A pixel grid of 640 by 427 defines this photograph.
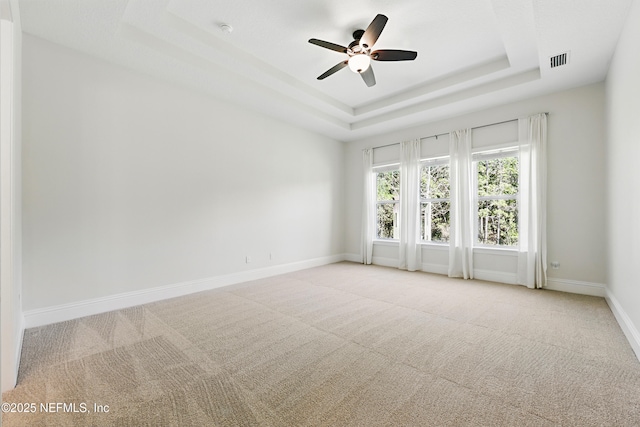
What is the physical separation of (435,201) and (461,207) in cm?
58

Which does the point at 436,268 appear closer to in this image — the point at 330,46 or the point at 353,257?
the point at 353,257

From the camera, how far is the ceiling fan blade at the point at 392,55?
3.01m

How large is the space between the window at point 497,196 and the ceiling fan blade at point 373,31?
316cm

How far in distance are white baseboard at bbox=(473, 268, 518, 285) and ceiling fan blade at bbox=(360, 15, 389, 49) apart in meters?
4.05

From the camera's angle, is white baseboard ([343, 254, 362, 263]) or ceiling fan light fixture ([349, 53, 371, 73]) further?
white baseboard ([343, 254, 362, 263])

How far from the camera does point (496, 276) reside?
4.72m

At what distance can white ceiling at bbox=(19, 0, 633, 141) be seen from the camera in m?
2.71

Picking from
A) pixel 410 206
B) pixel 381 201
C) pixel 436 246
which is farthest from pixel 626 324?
pixel 381 201

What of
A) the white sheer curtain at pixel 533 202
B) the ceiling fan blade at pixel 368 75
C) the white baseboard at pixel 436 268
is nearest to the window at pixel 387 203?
the white baseboard at pixel 436 268

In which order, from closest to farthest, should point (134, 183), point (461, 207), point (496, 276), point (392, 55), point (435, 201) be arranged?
1. point (392, 55)
2. point (134, 183)
3. point (496, 276)
4. point (461, 207)
5. point (435, 201)

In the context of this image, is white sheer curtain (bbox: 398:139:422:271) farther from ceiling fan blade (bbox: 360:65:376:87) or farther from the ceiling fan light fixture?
the ceiling fan light fixture

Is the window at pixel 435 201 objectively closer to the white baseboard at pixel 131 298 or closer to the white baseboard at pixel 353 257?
the white baseboard at pixel 353 257

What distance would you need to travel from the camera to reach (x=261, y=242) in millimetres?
5051

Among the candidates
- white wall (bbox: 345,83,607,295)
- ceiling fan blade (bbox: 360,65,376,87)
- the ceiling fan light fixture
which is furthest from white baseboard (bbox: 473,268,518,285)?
the ceiling fan light fixture
